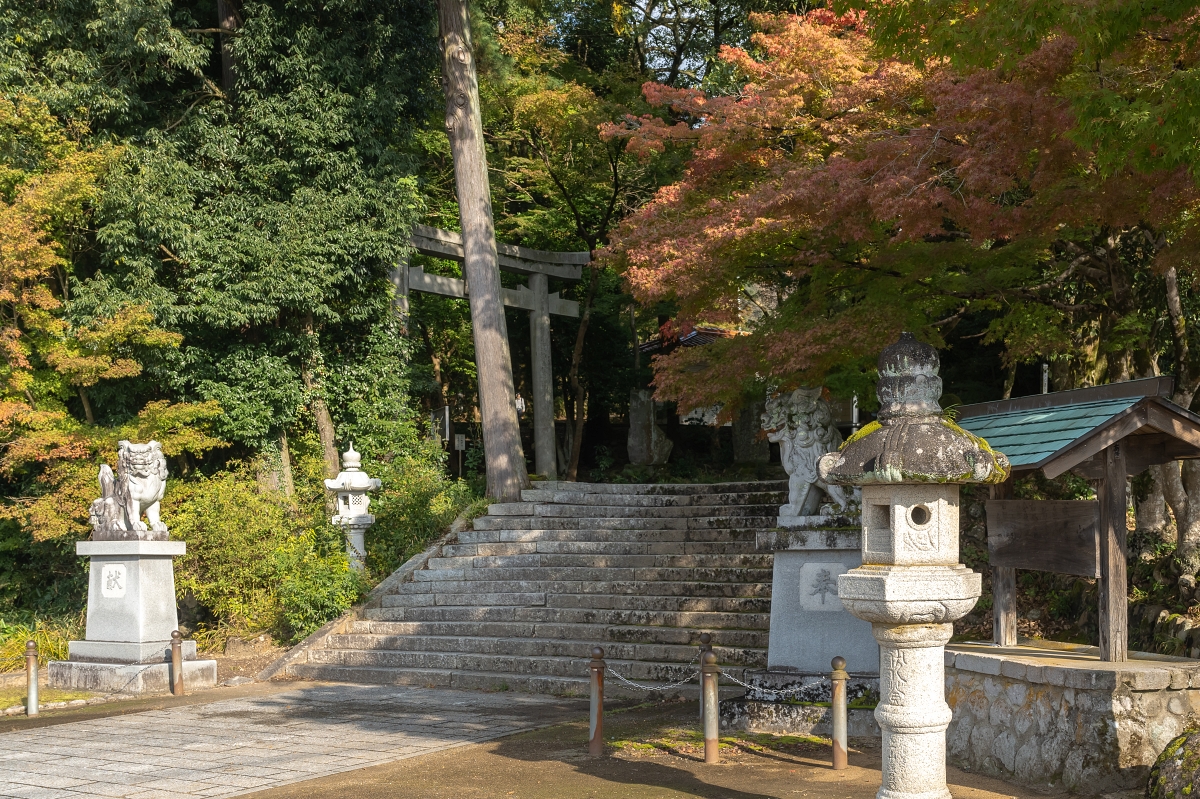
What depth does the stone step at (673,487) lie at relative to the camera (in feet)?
51.8

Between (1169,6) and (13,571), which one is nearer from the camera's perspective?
(1169,6)

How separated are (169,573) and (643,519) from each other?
6.54 metres

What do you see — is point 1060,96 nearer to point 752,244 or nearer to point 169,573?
point 752,244

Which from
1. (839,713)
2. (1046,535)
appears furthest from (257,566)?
(1046,535)

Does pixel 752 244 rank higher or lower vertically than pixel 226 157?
lower

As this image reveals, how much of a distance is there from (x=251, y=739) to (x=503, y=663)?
3.70 metres

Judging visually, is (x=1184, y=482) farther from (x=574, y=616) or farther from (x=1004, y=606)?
(x=574, y=616)

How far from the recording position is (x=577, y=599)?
13711mm

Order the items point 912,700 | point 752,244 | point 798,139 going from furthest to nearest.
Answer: point 798,139 < point 752,244 < point 912,700

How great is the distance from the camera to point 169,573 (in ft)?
42.8

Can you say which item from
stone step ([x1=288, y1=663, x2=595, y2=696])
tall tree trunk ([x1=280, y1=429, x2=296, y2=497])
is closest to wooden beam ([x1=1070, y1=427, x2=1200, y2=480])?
stone step ([x1=288, y1=663, x2=595, y2=696])

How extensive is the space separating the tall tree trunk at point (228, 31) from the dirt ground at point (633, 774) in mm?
13796

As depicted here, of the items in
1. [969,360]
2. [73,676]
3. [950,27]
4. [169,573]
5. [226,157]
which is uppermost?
[226,157]

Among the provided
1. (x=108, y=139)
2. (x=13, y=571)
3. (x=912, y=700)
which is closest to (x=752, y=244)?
(x=912, y=700)
